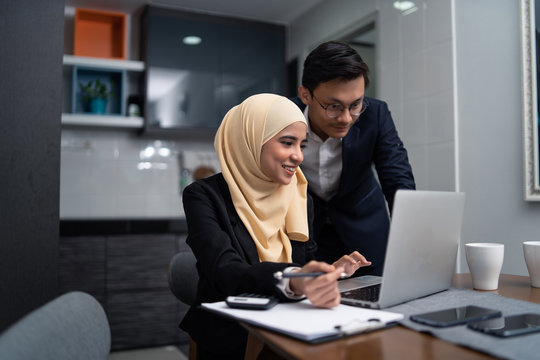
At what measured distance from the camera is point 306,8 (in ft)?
13.5

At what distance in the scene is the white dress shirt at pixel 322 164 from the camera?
184cm

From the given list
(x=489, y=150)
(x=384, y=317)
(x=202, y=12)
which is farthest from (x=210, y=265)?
(x=202, y=12)

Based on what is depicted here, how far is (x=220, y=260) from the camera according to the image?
1.11m

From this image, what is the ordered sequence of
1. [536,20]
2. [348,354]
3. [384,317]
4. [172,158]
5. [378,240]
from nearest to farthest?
[348,354] < [384,317] < [378,240] < [536,20] < [172,158]

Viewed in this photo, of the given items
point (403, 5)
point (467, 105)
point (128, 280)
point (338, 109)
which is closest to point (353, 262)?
point (338, 109)

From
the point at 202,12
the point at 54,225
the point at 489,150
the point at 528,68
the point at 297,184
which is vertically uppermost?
the point at 202,12

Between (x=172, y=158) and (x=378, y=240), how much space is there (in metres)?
2.68

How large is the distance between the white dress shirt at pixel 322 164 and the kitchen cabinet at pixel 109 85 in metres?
2.36

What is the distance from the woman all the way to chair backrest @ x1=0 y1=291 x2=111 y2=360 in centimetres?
35

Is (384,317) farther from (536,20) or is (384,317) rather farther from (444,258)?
(536,20)

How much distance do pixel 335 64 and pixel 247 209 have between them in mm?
579

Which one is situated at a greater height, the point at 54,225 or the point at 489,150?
the point at 489,150

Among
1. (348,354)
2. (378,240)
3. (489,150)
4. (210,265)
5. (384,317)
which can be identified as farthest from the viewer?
(489,150)

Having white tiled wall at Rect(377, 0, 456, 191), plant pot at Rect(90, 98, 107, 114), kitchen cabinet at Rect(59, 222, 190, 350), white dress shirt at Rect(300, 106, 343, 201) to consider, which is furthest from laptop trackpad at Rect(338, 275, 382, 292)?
plant pot at Rect(90, 98, 107, 114)
